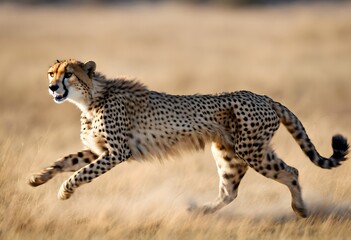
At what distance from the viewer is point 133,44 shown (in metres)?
16.0

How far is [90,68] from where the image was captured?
547 cm

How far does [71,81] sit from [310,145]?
1724mm

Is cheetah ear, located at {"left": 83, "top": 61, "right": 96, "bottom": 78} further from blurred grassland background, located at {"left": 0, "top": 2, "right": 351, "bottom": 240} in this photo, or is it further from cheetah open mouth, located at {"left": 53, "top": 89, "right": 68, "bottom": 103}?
blurred grassland background, located at {"left": 0, "top": 2, "right": 351, "bottom": 240}

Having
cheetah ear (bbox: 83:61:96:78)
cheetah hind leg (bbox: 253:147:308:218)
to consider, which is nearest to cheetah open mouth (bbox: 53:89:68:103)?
cheetah ear (bbox: 83:61:96:78)

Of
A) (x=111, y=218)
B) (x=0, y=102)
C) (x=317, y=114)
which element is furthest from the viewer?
(x=0, y=102)

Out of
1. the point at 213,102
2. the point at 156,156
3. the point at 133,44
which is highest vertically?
the point at 133,44

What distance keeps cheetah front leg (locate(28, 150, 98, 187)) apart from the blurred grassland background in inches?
7.0

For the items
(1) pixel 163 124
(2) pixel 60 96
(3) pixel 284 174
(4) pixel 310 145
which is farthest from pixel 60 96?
A: (4) pixel 310 145

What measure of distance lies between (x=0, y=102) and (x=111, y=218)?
6.15 meters

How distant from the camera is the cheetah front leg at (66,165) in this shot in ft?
17.6

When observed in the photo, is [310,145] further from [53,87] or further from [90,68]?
[53,87]

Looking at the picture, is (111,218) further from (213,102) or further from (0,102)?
(0,102)

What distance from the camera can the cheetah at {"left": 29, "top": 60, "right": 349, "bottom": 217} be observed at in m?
5.34

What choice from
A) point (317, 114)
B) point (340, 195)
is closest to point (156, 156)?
point (340, 195)
